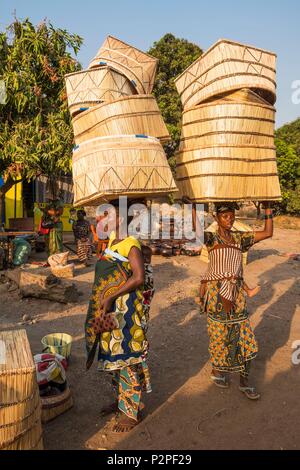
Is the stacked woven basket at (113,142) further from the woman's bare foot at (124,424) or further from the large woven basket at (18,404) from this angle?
the woman's bare foot at (124,424)

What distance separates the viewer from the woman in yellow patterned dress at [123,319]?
281 centimetres

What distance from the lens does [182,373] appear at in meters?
3.88

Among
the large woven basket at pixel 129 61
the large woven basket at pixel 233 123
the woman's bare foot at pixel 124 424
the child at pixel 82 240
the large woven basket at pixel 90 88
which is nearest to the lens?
the woman's bare foot at pixel 124 424

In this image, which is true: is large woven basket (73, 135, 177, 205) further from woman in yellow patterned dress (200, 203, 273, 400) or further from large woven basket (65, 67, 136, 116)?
large woven basket (65, 67, 136, 116)

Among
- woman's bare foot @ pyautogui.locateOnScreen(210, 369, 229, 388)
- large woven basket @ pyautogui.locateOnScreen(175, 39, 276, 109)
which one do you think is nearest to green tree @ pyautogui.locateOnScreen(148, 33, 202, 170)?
large woven basket @ pyautogui.locateOnScreen(175, 39, 276, 109)

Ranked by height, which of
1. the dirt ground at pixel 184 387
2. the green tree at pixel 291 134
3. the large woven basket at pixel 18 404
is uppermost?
the green tree at pixel 291 134

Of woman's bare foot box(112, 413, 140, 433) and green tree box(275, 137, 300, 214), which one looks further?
green tree box(275, 137, 300, 214)

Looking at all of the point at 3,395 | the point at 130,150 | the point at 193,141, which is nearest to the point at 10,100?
the point at 193,141

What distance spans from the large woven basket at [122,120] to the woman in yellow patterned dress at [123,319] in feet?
4.50

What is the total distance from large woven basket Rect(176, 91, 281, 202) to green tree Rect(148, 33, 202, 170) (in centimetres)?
1353

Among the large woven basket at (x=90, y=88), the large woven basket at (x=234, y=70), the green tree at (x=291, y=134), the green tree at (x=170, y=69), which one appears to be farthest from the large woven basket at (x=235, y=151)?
the green tree at (x=291, y=134)

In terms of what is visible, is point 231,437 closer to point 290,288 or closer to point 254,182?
point 254,182

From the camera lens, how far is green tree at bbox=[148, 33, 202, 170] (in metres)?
18.2
